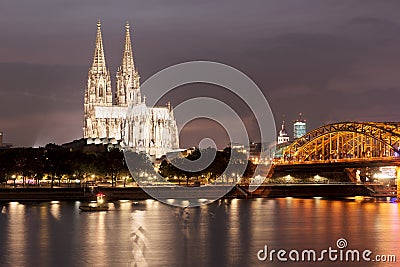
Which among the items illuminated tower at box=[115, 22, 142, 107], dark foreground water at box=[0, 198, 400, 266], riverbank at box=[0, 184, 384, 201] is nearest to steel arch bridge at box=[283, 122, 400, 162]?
riverbank at box=[0, 184, 384, 201]

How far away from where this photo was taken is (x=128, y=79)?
162625 millimetres

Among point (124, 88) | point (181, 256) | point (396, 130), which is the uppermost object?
point (124, 88)

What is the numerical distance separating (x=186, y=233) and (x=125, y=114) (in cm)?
10071

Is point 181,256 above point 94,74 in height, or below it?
below

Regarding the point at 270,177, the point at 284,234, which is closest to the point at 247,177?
the point at 270,177

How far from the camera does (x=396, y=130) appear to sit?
101 m

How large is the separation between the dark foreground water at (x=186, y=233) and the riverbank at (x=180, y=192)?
7159 mm

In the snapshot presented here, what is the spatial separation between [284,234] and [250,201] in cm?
3503

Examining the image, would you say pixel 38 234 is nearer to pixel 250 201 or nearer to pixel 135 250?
pixel 135 250
